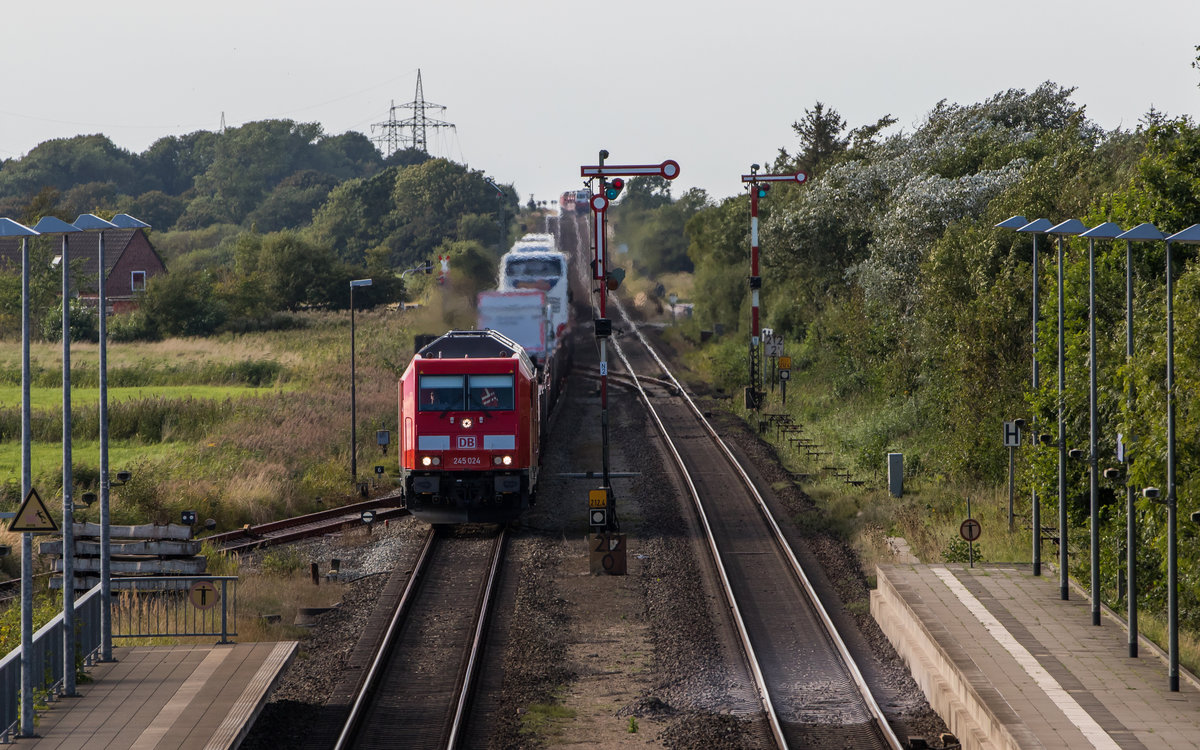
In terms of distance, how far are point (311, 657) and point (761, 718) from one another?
616 cm

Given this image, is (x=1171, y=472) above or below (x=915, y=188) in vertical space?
below

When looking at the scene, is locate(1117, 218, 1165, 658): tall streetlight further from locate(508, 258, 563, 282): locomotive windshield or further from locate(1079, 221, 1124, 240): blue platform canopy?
locate(508, 258, 563, 282): locomotive windshield

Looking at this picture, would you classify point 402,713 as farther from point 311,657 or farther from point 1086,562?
point 1086,562

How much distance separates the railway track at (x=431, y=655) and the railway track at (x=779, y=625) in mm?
3557

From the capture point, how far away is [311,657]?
52.9 ft

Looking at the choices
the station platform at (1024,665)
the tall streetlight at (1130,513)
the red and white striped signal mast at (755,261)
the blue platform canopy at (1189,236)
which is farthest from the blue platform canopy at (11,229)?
the red and white striped signal mast at (755,261)

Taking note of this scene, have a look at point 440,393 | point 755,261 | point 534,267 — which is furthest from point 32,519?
point 534,267

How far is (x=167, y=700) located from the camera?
1256cm

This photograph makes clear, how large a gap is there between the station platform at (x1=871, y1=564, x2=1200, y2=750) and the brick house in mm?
56767

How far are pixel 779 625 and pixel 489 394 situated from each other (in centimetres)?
735

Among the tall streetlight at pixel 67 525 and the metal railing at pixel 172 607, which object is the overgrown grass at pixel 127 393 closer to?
the metal railing at pixel 172 607

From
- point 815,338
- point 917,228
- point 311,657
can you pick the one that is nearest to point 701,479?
point 917,228

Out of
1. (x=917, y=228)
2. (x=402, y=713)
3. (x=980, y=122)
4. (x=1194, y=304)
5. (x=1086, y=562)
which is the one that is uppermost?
(x=980, y=122)

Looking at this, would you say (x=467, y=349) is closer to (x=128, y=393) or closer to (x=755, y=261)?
(x=755, y=261)
